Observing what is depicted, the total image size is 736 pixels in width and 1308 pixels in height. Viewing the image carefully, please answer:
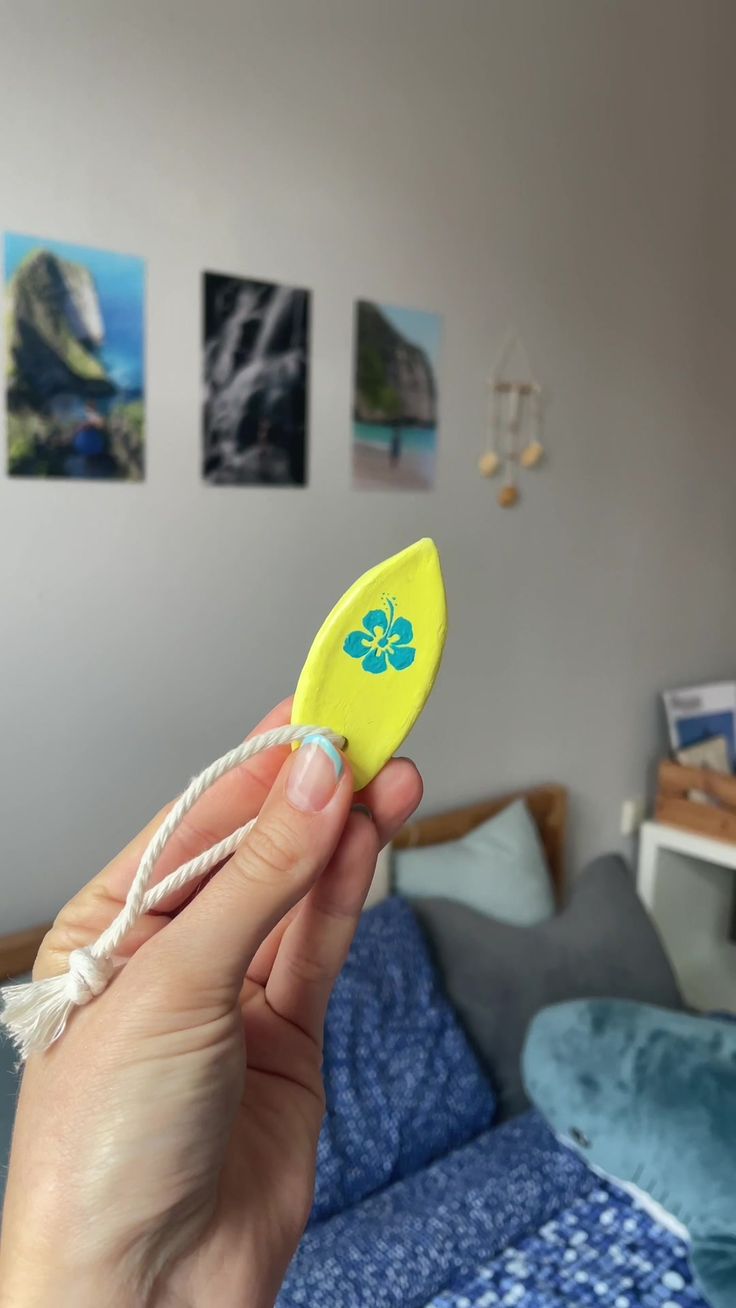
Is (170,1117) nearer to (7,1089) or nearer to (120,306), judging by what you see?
(7,1089)

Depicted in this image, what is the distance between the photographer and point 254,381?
5.32ft

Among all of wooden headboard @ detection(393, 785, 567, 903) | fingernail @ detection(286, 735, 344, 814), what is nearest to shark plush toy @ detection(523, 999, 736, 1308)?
wooden headboard @ detection(393, 785, 567, 903)

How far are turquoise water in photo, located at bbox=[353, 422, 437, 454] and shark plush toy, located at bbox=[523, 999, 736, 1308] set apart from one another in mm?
1017

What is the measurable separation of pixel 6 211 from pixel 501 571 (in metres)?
1.15

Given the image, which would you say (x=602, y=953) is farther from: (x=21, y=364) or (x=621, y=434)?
(x=21, y=364)

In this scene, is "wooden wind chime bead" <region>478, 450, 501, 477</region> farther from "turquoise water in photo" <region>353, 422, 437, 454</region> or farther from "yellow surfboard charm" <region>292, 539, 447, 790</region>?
"yellow surfboard charm" <region>292, 539, 447, 790</region>

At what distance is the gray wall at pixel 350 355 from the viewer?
1442 millimetres

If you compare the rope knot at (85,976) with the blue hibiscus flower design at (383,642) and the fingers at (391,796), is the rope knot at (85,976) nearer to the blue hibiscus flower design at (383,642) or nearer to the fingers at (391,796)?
the fingers at (391,796)

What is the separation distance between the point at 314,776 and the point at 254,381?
1.15 meters

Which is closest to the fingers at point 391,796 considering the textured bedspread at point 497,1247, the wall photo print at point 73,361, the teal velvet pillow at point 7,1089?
the teal velvet pillow at point 7,1089

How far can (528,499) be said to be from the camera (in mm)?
2117

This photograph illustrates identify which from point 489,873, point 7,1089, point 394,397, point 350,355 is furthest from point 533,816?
point 7,1089

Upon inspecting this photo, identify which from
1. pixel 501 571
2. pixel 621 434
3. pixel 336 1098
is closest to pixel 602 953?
pixel 336 1098

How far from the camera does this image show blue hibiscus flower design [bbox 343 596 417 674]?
69 cm
